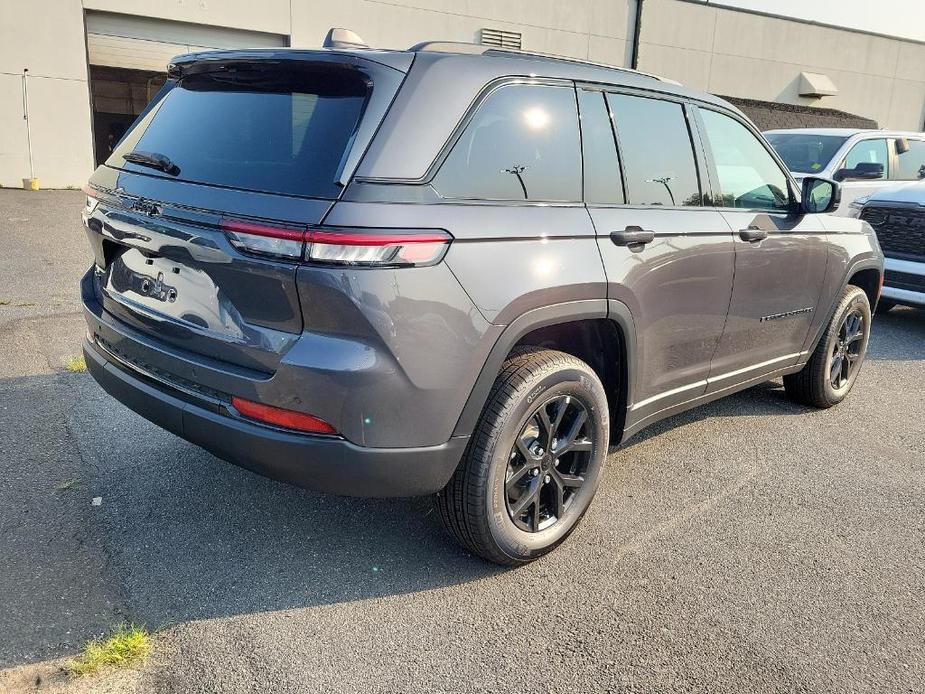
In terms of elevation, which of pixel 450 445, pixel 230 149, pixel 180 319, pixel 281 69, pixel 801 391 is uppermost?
pixel 281 69

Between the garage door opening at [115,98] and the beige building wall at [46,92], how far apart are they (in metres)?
2.03

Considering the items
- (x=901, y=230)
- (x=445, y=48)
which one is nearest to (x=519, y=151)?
(x=445, y=48)

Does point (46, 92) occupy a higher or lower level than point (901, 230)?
higher

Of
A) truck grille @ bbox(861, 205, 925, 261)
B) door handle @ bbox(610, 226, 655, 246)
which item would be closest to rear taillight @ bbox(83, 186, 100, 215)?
door handle @ bbox(610, 226, 655, 246)

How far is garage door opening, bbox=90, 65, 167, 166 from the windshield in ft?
49.9

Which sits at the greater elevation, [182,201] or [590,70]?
[590,70]

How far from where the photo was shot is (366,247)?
7.58ft

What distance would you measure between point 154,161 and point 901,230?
7037 mm

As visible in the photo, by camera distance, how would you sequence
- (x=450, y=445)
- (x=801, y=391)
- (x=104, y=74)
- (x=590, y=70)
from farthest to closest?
(x=104, y=74)
(x=801, y=391)
(x=590, y=70)
(x=450, y=445)

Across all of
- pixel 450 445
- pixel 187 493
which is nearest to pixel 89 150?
pixel 187 493

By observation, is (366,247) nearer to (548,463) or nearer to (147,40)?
(548,463)

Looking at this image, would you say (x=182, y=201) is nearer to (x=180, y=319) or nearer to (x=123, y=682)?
(x=180, y=319)

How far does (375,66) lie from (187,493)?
6.55ft

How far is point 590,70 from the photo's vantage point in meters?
3.19
